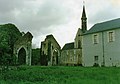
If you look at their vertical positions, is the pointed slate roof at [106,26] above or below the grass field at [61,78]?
above

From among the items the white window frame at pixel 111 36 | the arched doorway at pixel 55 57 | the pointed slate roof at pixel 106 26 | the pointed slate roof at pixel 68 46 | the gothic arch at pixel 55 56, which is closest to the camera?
the white window frame at pixel 111 36

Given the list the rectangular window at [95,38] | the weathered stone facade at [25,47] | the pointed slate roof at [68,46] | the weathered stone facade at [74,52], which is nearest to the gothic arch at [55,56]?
the weathered stone facade at [25,47]

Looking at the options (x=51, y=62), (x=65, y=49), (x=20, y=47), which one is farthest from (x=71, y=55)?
(x=20, y=47)

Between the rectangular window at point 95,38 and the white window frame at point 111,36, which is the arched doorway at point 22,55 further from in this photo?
the white window frame at point 111,36

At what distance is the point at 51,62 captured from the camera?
57.4m

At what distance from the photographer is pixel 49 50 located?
187ft

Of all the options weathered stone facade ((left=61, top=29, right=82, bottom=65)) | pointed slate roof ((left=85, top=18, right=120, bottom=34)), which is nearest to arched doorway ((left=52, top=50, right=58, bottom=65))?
pointed slate roof ((left=85, top=18, right=120, bottom=34))

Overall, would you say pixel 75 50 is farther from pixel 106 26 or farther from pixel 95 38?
pixel 106 26

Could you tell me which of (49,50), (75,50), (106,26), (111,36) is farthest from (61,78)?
(75,50)

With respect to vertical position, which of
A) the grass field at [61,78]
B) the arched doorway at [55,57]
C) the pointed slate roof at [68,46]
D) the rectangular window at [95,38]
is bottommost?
the grass field at [61,78]

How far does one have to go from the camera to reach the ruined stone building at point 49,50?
57031mm

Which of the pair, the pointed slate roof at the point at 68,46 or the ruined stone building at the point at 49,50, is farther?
the pointed slate roof at the point at 68,46

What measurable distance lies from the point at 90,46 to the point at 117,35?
26.1 feet

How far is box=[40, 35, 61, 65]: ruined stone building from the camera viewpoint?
57031mm
